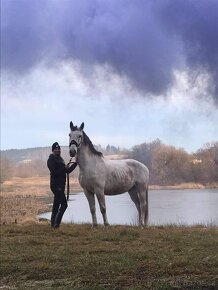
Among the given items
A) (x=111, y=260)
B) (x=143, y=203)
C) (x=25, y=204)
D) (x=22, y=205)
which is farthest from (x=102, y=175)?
(x=25, y=204)

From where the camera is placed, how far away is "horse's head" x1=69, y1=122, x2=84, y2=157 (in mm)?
9680

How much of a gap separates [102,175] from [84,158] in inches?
23.0

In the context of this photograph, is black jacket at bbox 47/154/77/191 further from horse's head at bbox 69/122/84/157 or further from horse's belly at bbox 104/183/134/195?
horse's belly at bbox 104/183/134/195

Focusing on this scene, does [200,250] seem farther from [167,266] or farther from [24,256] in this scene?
[24,256]

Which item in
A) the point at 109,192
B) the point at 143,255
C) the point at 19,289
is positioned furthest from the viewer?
the point at 109,192

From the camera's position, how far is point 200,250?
268 inches

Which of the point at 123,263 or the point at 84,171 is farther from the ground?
the point at 84,171

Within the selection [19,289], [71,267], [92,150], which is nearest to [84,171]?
[92,150]

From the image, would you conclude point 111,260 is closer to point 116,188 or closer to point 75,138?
point 75,138

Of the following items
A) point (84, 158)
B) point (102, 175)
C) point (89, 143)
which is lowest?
point (102, 175)

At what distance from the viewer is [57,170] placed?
1012 cm

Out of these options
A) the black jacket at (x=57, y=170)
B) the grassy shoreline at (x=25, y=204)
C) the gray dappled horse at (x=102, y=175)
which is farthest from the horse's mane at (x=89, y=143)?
the grassy shoreline at (x=25, y=204)

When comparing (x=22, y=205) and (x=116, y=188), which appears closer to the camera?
(x=116, y=188)

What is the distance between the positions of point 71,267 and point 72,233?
119 inches
